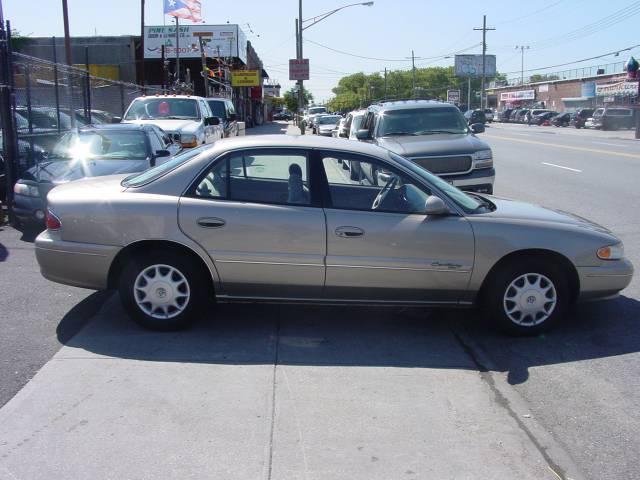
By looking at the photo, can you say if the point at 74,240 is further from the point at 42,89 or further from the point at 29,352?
the point at 42,89

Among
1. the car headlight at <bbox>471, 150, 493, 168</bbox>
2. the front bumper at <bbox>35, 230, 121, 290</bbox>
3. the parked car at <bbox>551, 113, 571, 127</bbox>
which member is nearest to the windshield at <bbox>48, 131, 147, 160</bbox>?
the front bumper at <bbox>35, 230, 121, 290</bbox>

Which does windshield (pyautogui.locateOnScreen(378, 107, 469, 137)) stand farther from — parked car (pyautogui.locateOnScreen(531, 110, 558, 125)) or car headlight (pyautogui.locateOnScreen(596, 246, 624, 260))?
parked car (pyautogui.locateOnScreen(531, 110, 558, 125))

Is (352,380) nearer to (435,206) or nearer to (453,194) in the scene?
(435,206)

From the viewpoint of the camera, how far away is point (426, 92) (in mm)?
120812

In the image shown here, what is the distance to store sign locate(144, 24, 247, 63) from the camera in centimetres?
4481

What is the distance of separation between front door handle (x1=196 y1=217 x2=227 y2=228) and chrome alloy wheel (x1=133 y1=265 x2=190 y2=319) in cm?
43

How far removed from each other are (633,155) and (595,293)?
20566mm

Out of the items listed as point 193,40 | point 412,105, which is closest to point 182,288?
point 412,105

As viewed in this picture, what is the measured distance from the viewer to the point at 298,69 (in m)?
29.8

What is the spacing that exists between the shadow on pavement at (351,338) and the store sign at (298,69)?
2431 centimetres

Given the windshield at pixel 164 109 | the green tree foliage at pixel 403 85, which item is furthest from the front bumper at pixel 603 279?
the green tree foliage at pixel 403 85

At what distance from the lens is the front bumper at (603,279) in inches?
228

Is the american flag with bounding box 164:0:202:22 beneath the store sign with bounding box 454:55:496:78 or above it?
beneath

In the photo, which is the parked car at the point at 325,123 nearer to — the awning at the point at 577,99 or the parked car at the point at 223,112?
the parked car at the point at 223,112
